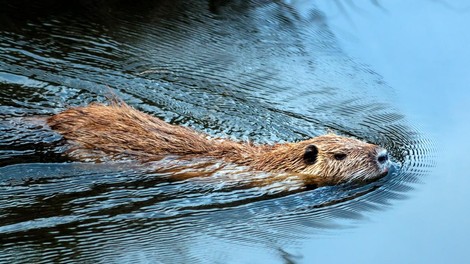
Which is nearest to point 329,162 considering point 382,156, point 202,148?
point 382,156

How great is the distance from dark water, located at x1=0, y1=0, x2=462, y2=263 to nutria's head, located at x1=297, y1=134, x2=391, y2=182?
0.30 ft

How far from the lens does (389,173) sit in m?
5.50

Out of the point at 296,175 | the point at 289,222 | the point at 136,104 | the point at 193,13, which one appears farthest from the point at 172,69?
the point at 289,222

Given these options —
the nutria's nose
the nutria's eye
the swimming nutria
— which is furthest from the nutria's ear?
the nutria's nose

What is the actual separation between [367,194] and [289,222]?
660 millimetres

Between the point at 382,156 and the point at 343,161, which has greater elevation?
the point at 382,156

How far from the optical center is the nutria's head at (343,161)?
5332 millimetres

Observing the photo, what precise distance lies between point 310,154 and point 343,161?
218 mm

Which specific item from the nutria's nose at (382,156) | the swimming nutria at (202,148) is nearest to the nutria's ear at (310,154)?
the swimming nutria at (202,148)

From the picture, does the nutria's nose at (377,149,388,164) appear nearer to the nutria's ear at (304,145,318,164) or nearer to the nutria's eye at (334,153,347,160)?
the nutria's eye at (334,153,347,160)

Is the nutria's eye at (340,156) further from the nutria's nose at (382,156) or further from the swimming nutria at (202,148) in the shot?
the nutria's nose at (382,156)

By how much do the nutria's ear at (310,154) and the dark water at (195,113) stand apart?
21 centimetres

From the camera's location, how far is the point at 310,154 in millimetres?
5332

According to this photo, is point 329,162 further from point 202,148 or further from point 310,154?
point 202,148
